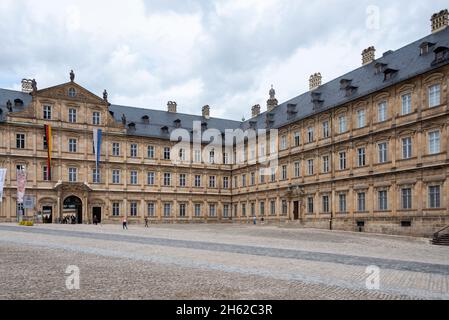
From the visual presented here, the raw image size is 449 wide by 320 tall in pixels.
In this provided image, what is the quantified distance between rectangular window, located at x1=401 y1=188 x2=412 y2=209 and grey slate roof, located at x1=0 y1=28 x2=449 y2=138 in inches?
317

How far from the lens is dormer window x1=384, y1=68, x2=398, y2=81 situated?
38.2 m

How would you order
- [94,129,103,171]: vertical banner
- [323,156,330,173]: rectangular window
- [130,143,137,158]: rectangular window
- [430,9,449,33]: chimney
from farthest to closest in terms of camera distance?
1. [130,143,137,158]: rectangular window
2. [94,129,103,171]: vertical banner
3. [323,156,330,173]: rectangular window
4. [430,9,449,33]: chimney

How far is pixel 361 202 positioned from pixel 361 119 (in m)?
6.79

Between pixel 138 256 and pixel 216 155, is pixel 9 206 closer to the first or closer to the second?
pixel 216 155

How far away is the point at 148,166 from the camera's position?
59406mm

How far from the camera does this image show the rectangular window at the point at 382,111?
1501 inches

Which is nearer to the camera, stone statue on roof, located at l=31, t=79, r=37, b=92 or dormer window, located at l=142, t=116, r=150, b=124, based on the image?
stone statue on roof, located at l=31, t=79, r=37, b=92

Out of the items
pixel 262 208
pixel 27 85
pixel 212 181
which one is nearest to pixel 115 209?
pixel 212 181

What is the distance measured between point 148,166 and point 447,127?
3605cm

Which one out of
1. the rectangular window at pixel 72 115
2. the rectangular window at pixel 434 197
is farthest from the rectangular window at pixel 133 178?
the rectangular window at pixel 434 197

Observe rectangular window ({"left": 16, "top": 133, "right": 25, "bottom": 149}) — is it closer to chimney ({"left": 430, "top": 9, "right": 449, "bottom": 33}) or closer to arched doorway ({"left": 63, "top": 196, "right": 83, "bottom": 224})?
arched doorway ({"left": 63, "top": 196, "right": 83, "bottom": 224})

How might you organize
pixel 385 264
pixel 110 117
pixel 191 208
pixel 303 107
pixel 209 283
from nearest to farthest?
pixel 209 283
pixel 385 264
pixel 303 107
pixel 110 117
pixel 191 208

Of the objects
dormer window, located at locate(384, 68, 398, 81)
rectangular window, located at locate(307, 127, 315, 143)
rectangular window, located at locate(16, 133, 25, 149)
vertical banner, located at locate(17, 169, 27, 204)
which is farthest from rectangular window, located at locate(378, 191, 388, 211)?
rectangular window, located at locate(16, 133, 25, 149)
